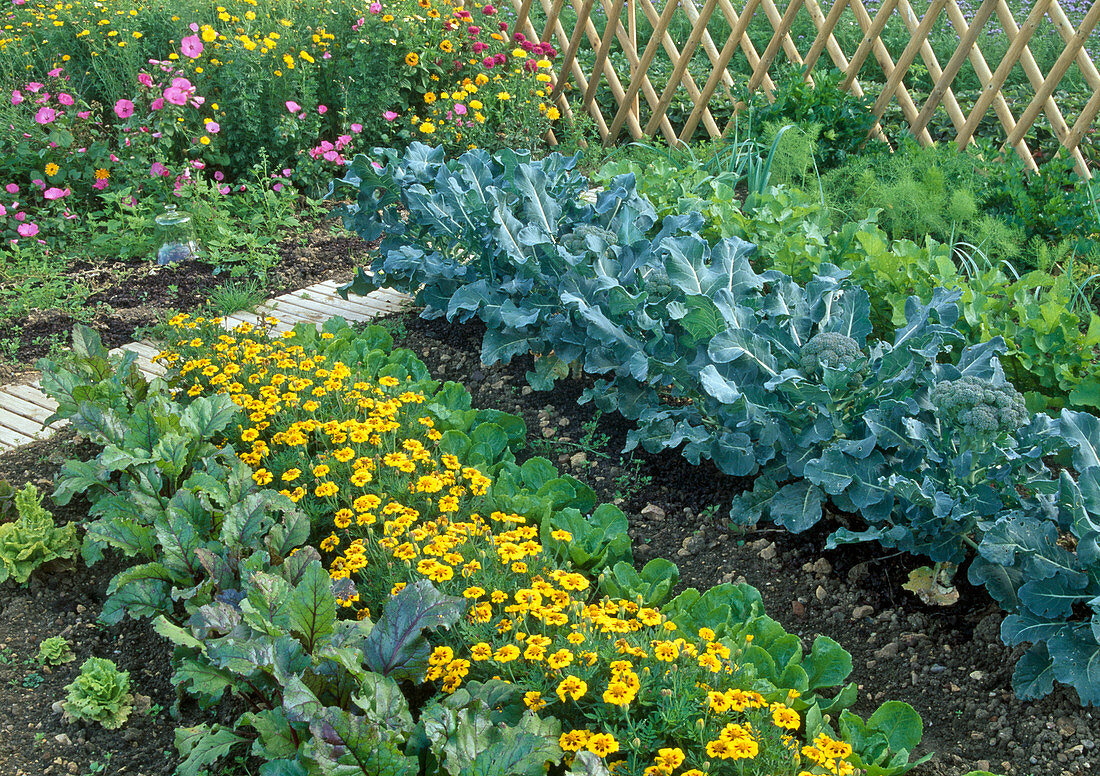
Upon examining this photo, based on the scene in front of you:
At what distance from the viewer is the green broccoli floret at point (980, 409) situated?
204 centimetres

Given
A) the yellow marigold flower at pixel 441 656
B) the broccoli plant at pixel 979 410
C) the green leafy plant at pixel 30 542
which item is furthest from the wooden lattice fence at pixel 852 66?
the green leafy plant at pixel 30 542

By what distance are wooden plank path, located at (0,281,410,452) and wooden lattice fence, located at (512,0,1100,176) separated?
9.65ft

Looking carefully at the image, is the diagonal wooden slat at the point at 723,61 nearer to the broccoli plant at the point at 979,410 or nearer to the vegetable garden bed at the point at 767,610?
→ the vegetable garden bed at the point at 767,610

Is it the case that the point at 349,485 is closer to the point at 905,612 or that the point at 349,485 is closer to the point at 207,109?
the point at 905,612

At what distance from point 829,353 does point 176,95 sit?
4.28m

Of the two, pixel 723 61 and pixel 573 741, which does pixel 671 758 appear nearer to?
pixel 573 741

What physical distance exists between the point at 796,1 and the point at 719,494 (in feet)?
13.5

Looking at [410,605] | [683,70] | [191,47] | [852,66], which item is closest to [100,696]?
[410,605]

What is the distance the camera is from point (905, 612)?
2.30m

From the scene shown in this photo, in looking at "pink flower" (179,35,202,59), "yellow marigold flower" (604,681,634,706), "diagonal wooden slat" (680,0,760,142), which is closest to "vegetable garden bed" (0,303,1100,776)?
"yellow marigold flower" (604,681,634,706)

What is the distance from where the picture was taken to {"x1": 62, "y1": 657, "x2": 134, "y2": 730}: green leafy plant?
208 centimetres

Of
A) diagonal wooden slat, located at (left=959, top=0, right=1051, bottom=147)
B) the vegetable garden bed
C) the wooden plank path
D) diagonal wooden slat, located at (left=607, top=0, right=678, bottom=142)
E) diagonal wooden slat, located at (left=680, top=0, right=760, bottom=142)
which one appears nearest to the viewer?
the vegetable garden bed

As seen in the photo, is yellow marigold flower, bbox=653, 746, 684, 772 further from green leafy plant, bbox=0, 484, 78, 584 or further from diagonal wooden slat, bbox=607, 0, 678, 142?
diagonal wooden slat, bbox=607, 0, 678, 142

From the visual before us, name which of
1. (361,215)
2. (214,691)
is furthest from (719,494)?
(361,215)
